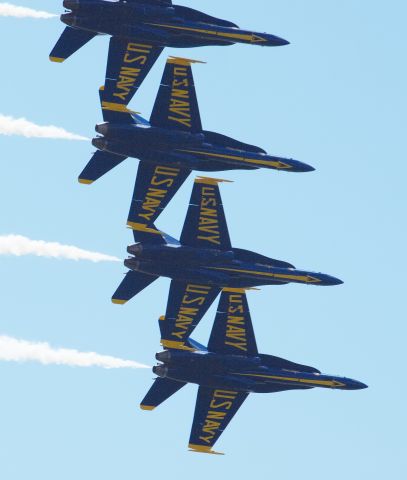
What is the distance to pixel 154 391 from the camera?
115m

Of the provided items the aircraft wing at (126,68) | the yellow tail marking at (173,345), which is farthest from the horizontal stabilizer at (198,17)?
the yellow tail marking at (173,345)

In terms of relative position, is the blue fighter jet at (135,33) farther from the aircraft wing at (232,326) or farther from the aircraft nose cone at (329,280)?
the aircraft nose cone at (329,280)

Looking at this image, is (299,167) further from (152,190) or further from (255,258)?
(152,190)

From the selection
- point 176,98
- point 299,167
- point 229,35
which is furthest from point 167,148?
point 299,167

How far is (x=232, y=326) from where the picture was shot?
376ft

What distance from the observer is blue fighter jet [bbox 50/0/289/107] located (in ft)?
358

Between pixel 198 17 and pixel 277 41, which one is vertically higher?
pixel 198 17

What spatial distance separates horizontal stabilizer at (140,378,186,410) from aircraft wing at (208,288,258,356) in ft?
11.4

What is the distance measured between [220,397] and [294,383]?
5003 mm

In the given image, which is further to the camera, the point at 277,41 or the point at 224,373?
the point at 224,373

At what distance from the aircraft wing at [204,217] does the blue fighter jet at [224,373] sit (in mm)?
3852

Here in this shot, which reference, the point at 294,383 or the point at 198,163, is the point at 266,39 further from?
the point at 294,383

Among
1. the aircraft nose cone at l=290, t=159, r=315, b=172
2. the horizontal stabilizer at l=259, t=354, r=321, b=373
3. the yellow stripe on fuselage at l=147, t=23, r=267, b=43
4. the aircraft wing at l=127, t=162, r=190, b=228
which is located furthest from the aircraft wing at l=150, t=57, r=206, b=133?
the horizontal stabilizer at l=259, t=354, r=321, b=373

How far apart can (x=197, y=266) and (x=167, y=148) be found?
787 cm
